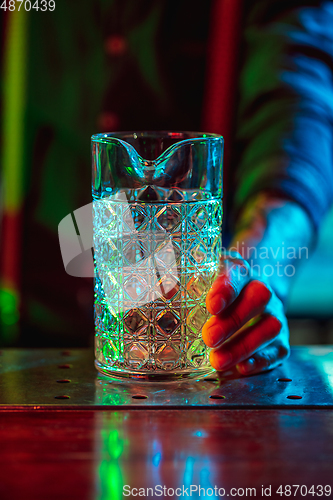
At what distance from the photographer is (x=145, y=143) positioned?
0.75 m


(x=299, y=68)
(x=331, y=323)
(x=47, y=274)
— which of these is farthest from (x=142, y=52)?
(x=331, y=323)

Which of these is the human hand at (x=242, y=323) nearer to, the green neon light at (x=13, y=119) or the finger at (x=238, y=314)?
the finger at (x=238, y=314)

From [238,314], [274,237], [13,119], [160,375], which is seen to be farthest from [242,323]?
[13,119]

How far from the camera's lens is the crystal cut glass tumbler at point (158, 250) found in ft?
2.27

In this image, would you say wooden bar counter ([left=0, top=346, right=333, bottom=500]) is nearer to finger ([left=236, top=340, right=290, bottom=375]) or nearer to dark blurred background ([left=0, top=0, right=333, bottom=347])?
finger ([left=236, top=340, right=290, bottom=375])

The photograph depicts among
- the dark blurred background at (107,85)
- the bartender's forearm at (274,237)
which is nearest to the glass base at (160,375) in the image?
the bartender's forearm at (274,237)

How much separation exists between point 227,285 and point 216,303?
3 centimetres

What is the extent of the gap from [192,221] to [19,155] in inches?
40.4

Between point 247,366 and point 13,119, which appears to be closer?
point 247,366

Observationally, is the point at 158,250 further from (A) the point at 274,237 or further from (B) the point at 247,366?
(A) the point at 274,237

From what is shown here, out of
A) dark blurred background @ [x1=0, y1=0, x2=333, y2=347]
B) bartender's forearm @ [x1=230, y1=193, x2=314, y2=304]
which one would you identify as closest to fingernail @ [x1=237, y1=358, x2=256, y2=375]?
bartender's forearm @ [x1=230, y1=193, x2=314, y2=304]

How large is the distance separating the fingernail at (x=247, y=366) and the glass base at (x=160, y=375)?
0.04 metres

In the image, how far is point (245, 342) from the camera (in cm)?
74

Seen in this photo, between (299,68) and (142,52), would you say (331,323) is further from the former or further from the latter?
(142,52)
